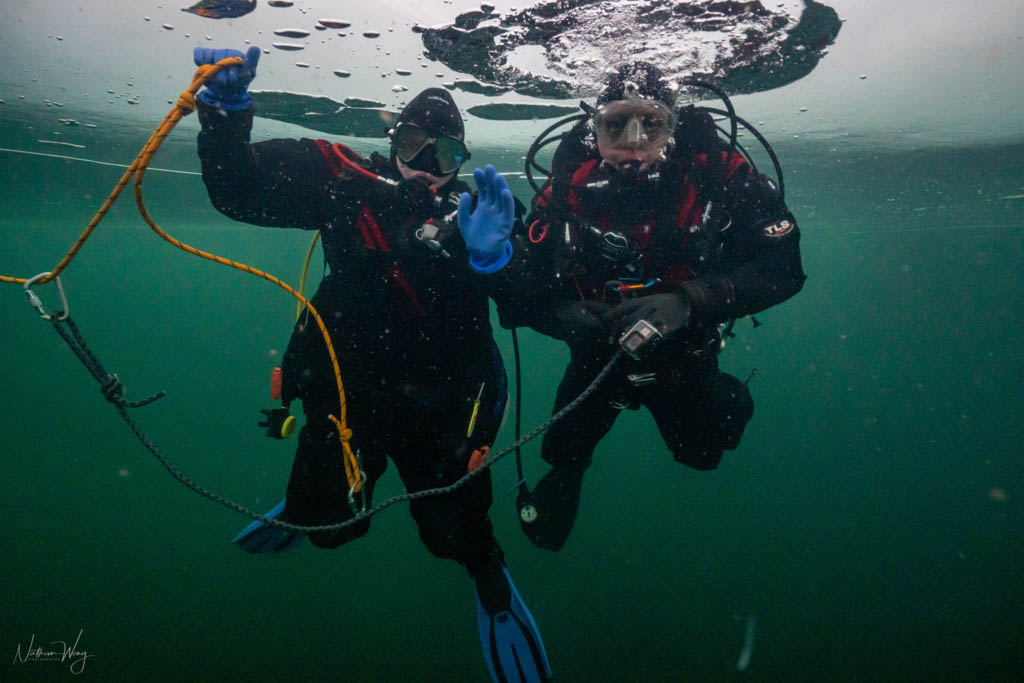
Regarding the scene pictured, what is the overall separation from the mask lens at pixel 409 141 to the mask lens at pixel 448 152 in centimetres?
11

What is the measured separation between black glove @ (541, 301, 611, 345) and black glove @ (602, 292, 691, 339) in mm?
176

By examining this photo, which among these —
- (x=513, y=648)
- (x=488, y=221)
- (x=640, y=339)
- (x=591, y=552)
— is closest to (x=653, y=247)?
(x=640, y=339)

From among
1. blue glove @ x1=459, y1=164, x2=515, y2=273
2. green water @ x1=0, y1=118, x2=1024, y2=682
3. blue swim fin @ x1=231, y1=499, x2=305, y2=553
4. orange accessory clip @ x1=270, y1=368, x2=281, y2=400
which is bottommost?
green water @ x1=0, y1=118, x2=1024, y2=682

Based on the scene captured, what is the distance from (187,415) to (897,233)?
70.8 m

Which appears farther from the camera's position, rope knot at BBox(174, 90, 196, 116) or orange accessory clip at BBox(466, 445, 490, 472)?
orange accessory clip at BBox(466, 445, 490, 472)

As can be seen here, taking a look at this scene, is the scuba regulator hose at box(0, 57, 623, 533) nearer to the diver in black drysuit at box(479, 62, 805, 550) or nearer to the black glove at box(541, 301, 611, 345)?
the black glove at box(541, 301, 611, 345)

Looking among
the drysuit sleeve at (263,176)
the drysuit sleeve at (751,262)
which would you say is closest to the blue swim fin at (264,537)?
the drysuit sleeve at (263,176)

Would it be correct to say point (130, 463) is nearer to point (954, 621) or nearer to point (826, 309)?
point (954, 621)

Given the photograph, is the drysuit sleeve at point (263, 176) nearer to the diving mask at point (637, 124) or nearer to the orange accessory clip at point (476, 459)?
the diving mask at point (637, 124)

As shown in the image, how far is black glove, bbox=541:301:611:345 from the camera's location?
343cm

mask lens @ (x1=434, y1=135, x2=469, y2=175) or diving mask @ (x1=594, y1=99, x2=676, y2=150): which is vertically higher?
diving mask @ (x1=594, y1=99, x2=676, y2=150)

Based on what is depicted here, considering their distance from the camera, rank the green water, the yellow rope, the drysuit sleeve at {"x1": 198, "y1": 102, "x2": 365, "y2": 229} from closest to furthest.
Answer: the yellow rope
the drysuit sleeve at {"x1": 198, "y1": 102, "x2": 365, "y2": 229}
the green water

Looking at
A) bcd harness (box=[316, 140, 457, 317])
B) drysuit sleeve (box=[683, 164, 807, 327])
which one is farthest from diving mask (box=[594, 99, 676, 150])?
bcd harness (box=[316, 140, 457, 317])

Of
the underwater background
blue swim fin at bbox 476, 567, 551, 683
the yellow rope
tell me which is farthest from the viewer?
the underwater background
